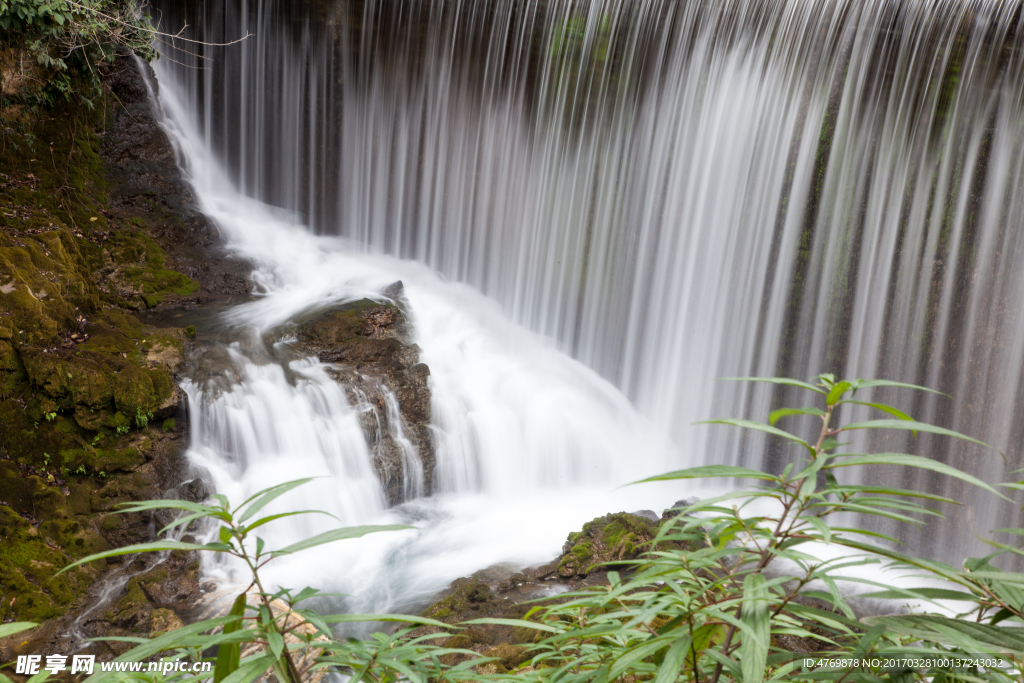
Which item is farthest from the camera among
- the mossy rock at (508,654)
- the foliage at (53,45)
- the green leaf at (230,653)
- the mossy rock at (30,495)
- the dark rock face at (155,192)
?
the dark rock face at (155,192)

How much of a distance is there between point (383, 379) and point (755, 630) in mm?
5935

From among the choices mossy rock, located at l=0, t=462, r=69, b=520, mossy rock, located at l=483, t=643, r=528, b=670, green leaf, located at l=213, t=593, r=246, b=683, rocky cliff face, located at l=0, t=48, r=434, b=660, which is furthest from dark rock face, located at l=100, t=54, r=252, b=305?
green leaf, located at l=213, t=593, r=246, b=683

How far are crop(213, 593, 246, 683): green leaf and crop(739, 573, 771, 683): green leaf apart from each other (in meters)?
0.65

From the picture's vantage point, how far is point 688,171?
24.4 feet

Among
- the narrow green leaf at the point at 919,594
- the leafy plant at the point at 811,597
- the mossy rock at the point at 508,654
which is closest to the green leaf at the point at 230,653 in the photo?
the leafy plant at the point at 811,597

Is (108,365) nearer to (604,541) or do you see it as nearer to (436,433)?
(436,433)

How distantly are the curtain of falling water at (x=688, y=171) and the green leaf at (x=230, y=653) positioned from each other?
14.2 ft

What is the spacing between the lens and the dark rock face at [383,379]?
6055mm

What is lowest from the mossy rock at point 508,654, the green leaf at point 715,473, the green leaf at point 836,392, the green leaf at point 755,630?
the mossy rock at point 508,654

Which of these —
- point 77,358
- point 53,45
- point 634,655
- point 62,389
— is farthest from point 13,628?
point 53,45

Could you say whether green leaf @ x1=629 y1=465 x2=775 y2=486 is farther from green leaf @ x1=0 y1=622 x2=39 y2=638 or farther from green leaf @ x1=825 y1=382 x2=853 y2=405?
green leaf @ x1=0 y1=622 x2=39 y2=638

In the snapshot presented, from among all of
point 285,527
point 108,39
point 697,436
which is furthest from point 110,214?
point 697,436

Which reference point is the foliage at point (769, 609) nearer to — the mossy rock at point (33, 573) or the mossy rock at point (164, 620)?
the mossy rock at point (164, 620)

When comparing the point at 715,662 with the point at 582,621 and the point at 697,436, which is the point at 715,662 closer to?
the point at 582,621
